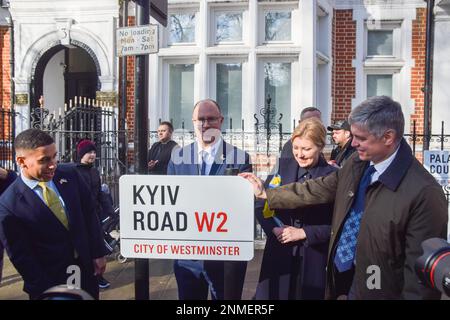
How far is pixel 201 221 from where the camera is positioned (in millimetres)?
2363

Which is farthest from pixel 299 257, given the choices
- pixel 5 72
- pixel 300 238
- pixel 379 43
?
pixel 5 72

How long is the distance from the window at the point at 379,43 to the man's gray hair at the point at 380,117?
813cm

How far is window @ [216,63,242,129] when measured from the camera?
8898 millimetres

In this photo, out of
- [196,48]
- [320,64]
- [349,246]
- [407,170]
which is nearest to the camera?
[407,170]

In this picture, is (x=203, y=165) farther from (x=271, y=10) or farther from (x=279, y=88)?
(x=271, y=10)

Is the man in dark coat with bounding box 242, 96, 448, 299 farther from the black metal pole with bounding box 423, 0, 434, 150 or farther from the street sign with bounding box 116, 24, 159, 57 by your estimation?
the black metal pole with bounding box 423, 0, 434, 150

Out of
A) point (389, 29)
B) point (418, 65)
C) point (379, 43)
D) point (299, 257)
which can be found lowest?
point (299, 257)

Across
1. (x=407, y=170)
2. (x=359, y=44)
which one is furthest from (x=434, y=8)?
(x=407, y=170)

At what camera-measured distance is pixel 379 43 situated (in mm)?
9852

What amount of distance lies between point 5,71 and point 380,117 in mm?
9771

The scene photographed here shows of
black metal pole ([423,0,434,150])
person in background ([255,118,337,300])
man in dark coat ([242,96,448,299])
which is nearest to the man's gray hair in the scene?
man in dark coat ([242,96,448,299])

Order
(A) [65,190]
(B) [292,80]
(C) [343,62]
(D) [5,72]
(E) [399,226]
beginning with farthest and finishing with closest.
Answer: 1. (D) [5,72]
2. (C) [343,62]
3. (B) [292,80]
4. (A) [65,190]
5. (E) [399,226]

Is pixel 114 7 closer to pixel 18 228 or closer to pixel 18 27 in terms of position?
pixel 18 27

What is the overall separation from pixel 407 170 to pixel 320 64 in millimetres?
7446
